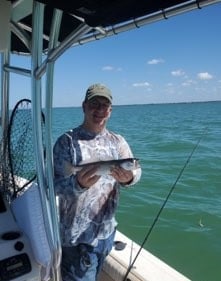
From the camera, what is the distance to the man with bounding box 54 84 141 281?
2174 millimetres

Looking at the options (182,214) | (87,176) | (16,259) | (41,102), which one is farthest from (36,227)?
(182,214)

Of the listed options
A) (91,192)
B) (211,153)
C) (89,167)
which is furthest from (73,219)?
(211,153)

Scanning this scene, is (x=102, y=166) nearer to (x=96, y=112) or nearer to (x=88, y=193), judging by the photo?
(x=88, y=193)

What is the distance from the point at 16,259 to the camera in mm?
1761

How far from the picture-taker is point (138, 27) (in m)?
1.60

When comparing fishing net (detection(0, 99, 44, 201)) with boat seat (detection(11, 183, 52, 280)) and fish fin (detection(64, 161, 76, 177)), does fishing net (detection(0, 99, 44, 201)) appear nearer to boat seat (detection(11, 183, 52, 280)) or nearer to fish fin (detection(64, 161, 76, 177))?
fish fin (detection(64, 161, 76, 177))

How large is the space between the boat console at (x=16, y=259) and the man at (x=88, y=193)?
385mm

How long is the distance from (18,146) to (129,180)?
0.80 metres

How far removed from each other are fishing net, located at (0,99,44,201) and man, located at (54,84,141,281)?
33cm

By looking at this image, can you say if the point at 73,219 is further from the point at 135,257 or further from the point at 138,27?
the point at 138,27

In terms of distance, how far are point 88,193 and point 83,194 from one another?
0.11 feet

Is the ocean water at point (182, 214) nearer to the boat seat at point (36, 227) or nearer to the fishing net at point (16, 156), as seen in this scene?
the fishing net at point (16, 156)

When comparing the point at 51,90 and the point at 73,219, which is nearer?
the point at 51,90

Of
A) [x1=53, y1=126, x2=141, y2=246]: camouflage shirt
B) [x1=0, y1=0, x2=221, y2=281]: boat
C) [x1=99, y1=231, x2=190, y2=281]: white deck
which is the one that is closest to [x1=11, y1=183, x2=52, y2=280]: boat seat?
[x1=0, y1=0, x2=221, y2=281]: boat
